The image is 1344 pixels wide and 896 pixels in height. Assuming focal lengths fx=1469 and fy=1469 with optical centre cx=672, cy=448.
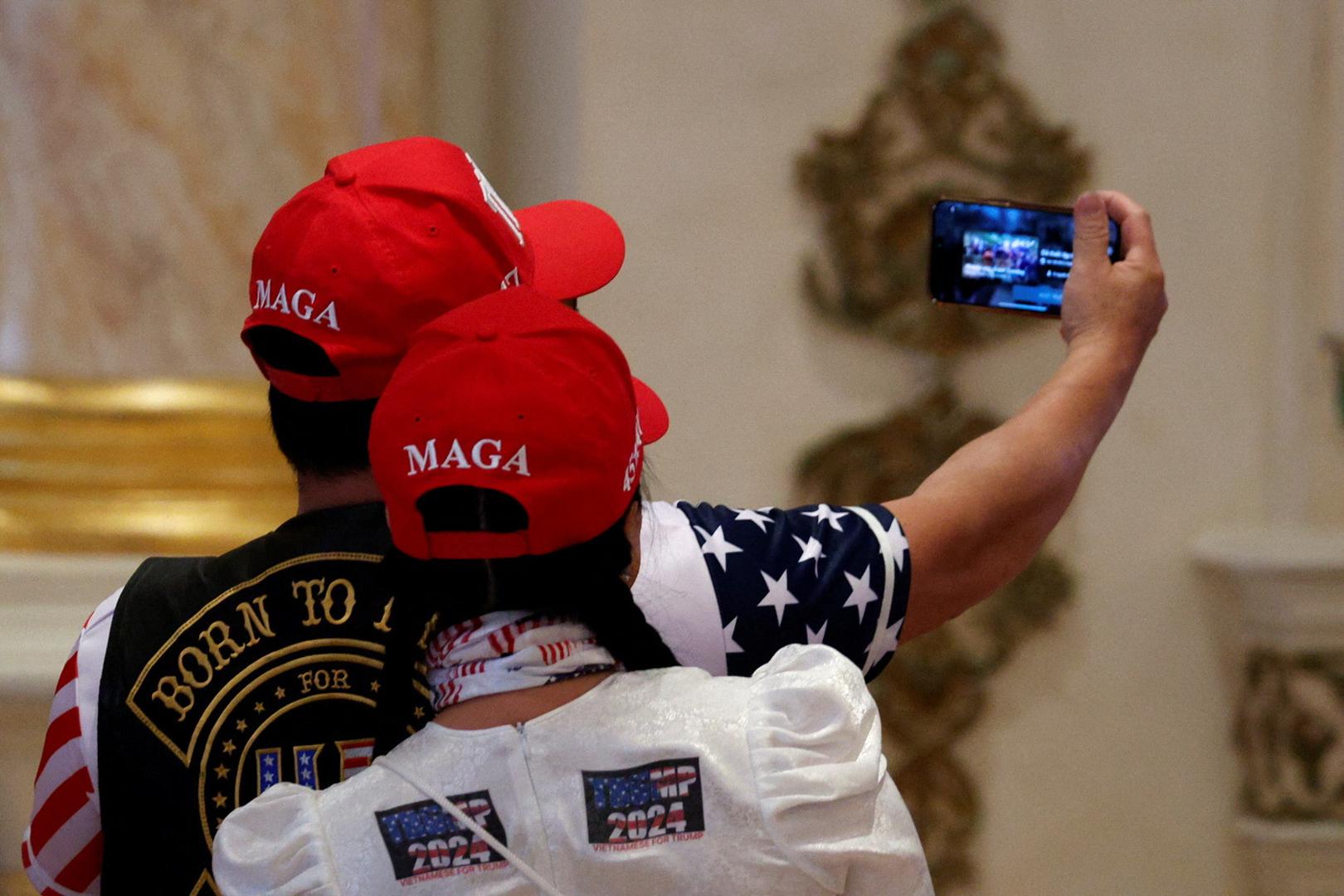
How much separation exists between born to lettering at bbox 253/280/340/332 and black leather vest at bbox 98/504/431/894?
137 millimetres

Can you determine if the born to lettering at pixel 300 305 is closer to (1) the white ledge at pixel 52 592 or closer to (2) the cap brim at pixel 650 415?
(2) the cap brim at pixel 650 415

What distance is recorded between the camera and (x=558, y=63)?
2.51m

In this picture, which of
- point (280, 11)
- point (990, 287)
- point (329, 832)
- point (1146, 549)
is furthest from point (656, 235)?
point (329, 832)

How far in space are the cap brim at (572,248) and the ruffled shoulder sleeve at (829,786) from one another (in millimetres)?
394

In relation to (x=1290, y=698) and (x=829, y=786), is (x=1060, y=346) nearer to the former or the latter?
(x=1290, y=698)

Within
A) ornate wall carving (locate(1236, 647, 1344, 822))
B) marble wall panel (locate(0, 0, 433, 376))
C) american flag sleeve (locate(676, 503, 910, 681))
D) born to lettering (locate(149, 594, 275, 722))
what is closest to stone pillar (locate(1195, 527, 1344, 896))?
ornate wall carving (locate(1236, 647, 1344, 822))

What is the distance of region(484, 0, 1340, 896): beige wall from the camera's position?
2.43m

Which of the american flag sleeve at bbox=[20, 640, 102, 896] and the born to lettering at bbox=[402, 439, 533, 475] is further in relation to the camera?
the american flag sleeve at bbox=[20, 640, 102, 896]

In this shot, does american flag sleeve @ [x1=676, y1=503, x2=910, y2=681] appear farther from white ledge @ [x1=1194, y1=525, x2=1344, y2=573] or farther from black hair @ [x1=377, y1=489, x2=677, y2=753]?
white ledge @ [x1=1194, y1=525, x2=1344, y2=573]

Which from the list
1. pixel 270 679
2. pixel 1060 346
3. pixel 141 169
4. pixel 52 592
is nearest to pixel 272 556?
pixel 270 679

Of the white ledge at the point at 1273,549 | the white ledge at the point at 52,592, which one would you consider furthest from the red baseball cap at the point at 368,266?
the white ledge at the point at 1273,549

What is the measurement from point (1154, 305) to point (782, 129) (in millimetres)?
1341

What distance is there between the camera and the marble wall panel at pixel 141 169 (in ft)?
6.91

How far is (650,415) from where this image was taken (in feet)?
3.43
